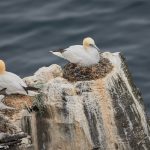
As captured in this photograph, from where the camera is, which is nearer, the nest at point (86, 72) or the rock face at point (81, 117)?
the rock face at point (81, 117)

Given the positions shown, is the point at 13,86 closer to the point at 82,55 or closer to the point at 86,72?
the point at 86,72

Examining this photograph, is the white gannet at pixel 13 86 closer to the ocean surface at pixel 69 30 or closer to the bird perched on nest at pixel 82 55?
the bird perched on nest at pixel 82 55

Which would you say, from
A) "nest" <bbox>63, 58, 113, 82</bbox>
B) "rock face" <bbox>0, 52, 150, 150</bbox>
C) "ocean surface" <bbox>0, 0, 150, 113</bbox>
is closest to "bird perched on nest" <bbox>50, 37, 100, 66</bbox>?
"nest" <bbox>63, 58, 113, 82</bbox>

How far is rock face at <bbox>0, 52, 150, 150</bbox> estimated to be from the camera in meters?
19.5

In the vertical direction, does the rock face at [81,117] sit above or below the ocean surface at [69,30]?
below

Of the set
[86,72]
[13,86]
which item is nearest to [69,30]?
[86,72]

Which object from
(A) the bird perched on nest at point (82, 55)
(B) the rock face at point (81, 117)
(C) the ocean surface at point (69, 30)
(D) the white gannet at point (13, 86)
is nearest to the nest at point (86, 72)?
(B) the rock face at point (81, 117)

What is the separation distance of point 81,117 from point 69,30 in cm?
1377

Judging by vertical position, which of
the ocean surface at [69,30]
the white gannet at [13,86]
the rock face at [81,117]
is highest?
the ocean surface at [69,30]

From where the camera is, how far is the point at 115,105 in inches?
783

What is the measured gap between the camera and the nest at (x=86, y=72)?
65.8 ft

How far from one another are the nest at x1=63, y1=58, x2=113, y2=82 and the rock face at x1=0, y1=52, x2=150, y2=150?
13 cm

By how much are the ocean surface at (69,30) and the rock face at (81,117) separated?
28.8ft

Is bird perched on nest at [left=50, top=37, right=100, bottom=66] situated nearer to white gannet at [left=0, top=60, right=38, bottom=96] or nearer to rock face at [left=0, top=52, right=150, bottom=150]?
rock face at [left=0, top=52, right=150, bottom=150]
